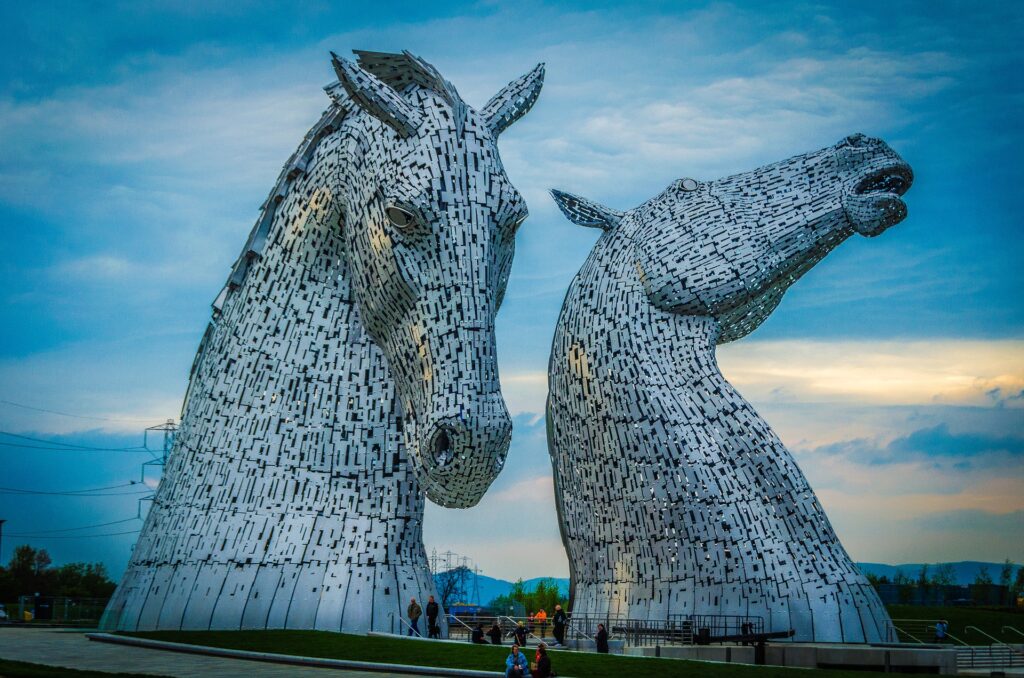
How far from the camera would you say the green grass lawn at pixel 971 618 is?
867 inches

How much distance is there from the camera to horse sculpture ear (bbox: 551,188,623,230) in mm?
19328

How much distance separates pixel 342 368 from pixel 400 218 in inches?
71.6

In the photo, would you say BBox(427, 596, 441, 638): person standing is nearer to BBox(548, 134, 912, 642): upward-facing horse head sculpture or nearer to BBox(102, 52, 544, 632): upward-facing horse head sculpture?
BBox(102, 52, 544, 632): upward-facing horse head sculpture

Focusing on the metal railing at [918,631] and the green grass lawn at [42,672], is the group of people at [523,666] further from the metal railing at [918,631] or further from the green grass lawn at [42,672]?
the metal railing at [918,631]

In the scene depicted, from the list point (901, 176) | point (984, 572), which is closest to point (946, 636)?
point (901, 176)

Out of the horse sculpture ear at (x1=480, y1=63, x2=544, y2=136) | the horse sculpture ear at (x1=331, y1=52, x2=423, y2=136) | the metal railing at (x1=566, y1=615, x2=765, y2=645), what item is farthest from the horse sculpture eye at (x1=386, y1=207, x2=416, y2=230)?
the metal railing at (x1=566, y1=615, x2=765, y2=645)

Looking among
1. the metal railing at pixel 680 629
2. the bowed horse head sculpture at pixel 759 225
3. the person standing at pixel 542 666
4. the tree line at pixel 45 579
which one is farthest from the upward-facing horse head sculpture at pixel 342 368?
the tree line at pixel 45 579

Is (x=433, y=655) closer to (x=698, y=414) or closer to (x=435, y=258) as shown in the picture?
(x=435, y=258)

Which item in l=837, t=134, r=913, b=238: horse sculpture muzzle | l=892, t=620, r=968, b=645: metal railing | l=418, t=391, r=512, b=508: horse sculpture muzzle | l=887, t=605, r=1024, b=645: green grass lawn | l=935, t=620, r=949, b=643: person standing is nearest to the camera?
l=418, t=391, r=512, b=508: horse sculpture muzzle

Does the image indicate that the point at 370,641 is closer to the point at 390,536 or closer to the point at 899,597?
the point at 390,536

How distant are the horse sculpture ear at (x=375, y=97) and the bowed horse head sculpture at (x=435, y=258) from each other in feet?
0.03

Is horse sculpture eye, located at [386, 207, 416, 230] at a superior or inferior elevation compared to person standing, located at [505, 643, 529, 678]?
superior

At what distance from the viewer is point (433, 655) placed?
949 centimetres

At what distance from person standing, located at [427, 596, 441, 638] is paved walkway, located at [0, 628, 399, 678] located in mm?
942
